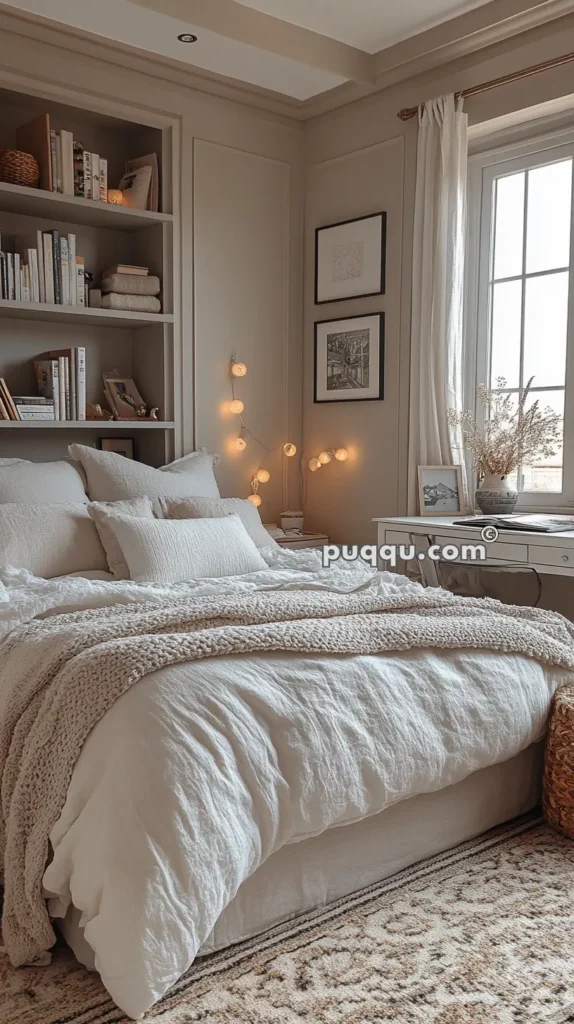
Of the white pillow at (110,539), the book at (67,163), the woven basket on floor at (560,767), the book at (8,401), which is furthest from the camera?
the book at (67,163)

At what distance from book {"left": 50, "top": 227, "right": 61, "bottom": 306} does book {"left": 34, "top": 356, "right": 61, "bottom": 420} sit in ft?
0.83

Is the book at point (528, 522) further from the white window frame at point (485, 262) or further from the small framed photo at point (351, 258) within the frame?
the small framed photo at point (351, 258)

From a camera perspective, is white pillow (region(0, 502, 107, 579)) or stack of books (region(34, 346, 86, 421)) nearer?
white pillow (region(0, 502, 107, 579))

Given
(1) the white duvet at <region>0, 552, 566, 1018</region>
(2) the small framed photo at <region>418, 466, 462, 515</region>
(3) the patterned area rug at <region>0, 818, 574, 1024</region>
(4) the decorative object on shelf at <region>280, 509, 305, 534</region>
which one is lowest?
(3) the patterned area rug at <region>0, 818, 574, 1024</region>

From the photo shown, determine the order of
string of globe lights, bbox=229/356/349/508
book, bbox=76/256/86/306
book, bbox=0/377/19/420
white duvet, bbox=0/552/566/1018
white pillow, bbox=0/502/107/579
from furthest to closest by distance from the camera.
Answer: string of globe lights, bbox=229/356/349/508, book, bbox=76/256/86/306, book, bbox=0/377/19/420, white pillow, bbox=0/502/107/579, white duvet, bbox=0/552/566/1018

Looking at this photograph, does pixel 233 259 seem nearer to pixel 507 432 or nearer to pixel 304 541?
pixel 304 541

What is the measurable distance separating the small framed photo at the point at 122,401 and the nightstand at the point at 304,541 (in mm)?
882

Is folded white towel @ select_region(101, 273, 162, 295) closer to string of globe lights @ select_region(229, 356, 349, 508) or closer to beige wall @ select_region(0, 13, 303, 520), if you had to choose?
beige wall @ select_region(0, 13, 303, 520)

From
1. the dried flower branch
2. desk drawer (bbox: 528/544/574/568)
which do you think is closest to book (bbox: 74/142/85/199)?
the dried flower branch

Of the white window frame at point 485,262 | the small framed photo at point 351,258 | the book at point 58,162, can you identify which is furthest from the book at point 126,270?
the white window frame at point 485,262

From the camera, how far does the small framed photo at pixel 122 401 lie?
4.10 meters

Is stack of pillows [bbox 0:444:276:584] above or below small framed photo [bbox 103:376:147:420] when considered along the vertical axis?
below

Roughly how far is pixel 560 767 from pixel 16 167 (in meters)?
3.01

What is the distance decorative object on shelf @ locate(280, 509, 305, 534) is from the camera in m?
4.48
